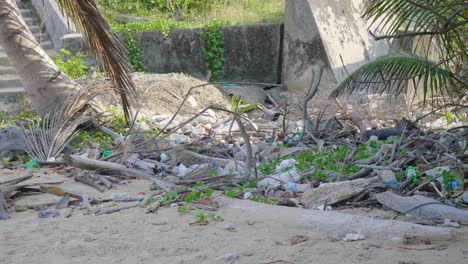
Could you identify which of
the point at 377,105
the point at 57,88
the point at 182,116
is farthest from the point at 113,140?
the point at 377,105

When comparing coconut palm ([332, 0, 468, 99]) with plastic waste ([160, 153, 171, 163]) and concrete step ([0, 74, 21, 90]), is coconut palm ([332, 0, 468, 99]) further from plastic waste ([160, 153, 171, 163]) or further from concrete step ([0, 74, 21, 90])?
concrete step ([0, 74, 21, 90])

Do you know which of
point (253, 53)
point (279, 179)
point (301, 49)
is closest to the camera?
point (279, 179)

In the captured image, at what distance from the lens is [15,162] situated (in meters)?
7.86

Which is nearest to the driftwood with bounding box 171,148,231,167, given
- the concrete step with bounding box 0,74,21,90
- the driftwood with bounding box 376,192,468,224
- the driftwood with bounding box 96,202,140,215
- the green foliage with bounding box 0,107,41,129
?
the driftwood with bounding box 96,202,140,215

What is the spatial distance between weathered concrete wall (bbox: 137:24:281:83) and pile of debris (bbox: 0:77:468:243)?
538 cm

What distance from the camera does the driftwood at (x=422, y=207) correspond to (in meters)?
4.90

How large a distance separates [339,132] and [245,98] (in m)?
4.65

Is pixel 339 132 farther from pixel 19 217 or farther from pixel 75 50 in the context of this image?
pixel 75 50

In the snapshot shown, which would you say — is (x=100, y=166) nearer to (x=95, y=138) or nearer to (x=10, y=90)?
(x=95, y=138)

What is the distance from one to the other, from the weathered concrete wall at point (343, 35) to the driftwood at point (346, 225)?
8010 millimetres

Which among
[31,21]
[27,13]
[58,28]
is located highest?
[27,13]

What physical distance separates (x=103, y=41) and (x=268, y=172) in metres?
3.13

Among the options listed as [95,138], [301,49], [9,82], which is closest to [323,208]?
[95,138]

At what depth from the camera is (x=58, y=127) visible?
27.1 ft
